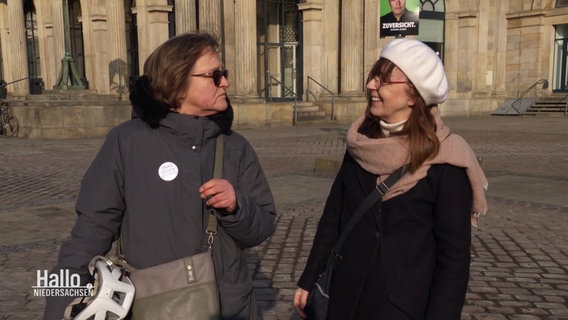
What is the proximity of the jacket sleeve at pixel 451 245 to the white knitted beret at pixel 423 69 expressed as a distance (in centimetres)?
29

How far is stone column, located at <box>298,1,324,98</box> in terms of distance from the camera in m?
23.7

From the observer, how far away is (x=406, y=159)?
81.7 inches

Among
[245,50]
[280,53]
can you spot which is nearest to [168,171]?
[245,50]

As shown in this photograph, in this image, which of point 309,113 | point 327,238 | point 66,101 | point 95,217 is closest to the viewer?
point 95,217

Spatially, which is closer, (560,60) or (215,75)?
(215,75)

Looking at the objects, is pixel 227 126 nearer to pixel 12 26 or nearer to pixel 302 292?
pixel 302 292

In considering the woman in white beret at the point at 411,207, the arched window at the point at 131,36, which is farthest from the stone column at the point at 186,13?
the woman in white beret at the point at 411,207

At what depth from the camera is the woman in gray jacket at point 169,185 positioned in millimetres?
1932

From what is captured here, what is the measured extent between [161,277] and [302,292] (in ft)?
2.59

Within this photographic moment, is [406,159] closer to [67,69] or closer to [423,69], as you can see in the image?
[423,69]

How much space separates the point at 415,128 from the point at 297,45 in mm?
23858

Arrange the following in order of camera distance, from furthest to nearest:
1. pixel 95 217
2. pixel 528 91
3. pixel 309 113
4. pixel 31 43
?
pixel 31 43 → pixel 528 91 → pixel 309 113 → pixel 95 217

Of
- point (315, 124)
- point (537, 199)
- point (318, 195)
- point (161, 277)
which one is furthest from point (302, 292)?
point (315, 124)

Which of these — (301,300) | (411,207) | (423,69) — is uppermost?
(423,69)
